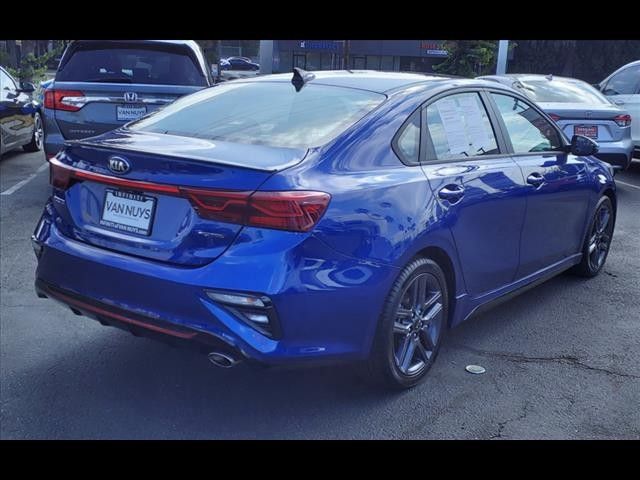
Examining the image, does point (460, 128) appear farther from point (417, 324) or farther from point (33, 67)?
point (33, 67)

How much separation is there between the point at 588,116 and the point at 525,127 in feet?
15.1

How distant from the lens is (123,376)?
3.52 meters

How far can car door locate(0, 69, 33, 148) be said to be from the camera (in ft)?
29.7

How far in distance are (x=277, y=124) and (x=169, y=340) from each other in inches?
47.4

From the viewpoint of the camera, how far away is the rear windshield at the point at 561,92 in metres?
8.78

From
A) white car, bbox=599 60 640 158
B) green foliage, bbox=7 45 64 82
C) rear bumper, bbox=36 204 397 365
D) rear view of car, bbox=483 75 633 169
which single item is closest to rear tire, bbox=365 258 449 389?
rear bumper, bbox=36 204 397 365

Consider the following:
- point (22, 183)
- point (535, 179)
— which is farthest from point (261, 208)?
point (22, 183)

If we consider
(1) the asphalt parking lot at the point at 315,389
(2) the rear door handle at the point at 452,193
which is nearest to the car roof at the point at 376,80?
(2) the rear door handle at the point at 452,193

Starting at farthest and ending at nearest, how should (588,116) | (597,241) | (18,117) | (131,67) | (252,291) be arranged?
1. (18,117)
2. (588,116)
3. (131,67)
4. (597,241)
5. (252,291)

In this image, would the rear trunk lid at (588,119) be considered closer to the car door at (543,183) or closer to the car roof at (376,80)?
the car door at (543,183)

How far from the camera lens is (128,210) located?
3010 mm
